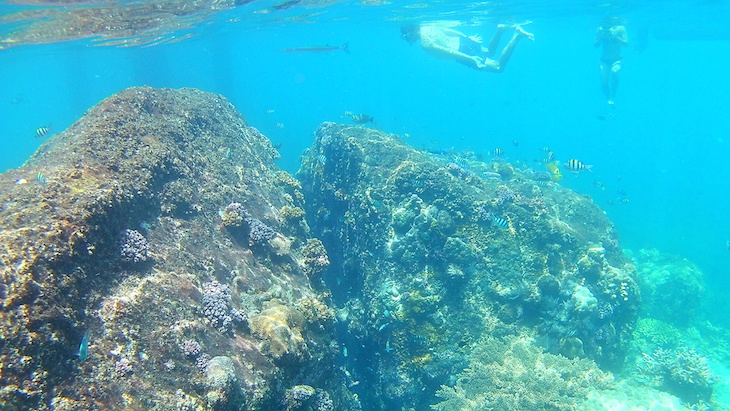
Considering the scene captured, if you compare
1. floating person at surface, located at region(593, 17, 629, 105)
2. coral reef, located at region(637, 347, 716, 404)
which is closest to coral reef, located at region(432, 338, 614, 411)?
coral reef, located at region(637, 347, 716, 404)

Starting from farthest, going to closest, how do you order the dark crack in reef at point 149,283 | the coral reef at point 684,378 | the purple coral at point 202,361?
the coral reef at point 684,378, the purple coral at point 202,361, the dark crack in reef at point 149,283

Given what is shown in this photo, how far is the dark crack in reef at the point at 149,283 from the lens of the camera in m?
3.62

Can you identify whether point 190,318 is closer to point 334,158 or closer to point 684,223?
point 334,158

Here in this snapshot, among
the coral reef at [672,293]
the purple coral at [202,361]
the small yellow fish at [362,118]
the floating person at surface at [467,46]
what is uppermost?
the floating person at surface at [467,46]

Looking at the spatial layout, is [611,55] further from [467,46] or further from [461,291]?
[461,291]

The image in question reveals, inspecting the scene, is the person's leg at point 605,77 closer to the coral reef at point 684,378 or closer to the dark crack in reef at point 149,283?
the coral reef at point 684,378

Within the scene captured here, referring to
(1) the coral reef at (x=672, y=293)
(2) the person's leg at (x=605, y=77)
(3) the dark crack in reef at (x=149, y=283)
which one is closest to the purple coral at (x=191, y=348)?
A: (3) the dark crack in reef at (x=149, y=283)

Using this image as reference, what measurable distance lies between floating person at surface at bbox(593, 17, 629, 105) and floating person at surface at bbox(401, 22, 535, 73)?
549 cm

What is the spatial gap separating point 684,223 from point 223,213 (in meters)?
38.3

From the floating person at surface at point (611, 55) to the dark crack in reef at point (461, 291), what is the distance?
2095cm

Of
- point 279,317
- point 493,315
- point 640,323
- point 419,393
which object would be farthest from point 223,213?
point 640,323

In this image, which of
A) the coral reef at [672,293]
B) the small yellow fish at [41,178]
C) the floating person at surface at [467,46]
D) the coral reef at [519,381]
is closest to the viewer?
the small yellow fish at [41,178]

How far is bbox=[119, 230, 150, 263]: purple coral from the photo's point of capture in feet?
16.7

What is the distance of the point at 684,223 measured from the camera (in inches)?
1247
